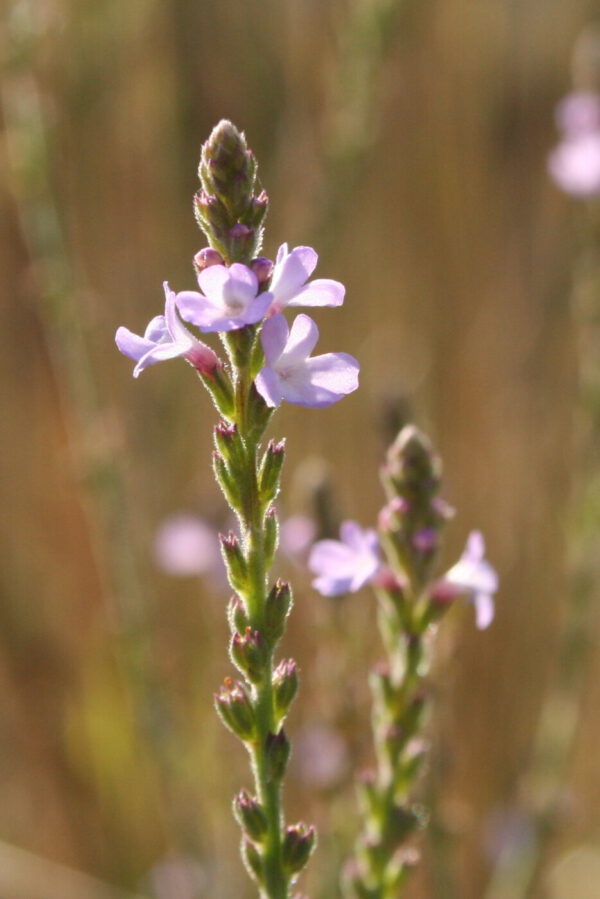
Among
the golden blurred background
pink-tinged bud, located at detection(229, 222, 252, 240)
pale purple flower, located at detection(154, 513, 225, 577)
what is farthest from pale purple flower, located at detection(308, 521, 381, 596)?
pale purple flower, located at detection(154, 513, 225, 577)

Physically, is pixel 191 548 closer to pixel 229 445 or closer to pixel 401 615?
pixel 401 615

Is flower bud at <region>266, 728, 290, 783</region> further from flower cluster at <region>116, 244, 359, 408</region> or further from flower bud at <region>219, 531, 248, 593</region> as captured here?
flower cluster at <region>116, 244, 359, 408</region>

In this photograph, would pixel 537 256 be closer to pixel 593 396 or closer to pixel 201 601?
pixel 593 396

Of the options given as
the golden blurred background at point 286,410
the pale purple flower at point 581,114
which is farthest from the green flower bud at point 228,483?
the pale purple flower at point 581,114

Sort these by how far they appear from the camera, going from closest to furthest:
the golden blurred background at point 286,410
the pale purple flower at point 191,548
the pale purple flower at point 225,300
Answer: the pale purple flower at point 225,300
the golden blurred background at point 286,410
the pale purple flower at point 191,548

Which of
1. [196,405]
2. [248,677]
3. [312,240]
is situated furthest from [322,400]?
[196,405]

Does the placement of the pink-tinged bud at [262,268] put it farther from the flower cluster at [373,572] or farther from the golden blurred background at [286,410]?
the golden blurred background at [286,410]
